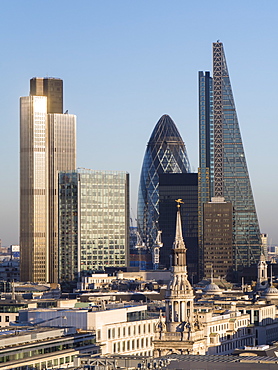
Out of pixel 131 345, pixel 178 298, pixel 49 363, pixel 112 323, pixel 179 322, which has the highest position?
pixel 178 298

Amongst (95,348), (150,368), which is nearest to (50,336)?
(95,348)

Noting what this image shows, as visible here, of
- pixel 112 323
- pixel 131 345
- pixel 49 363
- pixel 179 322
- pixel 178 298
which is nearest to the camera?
pixel 49 363

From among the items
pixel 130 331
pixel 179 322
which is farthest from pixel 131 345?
pixel 179 322

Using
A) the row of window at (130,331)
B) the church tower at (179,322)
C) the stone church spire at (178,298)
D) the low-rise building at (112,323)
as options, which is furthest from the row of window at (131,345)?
the stone church spire at (178,298)

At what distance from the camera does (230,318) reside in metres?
174

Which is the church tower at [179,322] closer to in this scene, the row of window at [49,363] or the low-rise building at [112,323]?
the row of window at [49,363]

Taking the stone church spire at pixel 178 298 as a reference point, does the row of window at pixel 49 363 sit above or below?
below

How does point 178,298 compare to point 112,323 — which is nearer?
point 178,298

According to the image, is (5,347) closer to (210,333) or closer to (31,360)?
(31,360)

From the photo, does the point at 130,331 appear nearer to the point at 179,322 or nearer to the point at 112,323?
the point at 112,323

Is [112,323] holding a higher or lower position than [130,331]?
higher

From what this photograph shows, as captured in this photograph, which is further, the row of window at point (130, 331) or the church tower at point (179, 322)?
the row of window at point (130, 331)

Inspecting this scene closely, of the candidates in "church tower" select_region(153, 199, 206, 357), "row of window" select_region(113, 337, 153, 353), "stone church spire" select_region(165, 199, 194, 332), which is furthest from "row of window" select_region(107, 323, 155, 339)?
"stone church spire" select_region(165, 199, 194, 332)

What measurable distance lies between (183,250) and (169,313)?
5.97 metres
